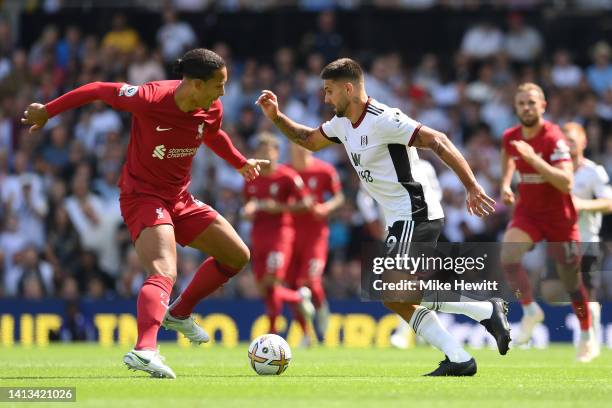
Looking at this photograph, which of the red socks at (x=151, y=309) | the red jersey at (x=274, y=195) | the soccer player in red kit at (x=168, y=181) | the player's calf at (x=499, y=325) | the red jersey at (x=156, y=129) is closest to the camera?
the red socks at (x=151, y=309)

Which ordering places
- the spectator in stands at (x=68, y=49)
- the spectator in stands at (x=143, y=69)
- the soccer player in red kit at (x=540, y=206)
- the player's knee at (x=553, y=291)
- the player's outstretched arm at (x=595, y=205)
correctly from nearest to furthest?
the soccer player in red kit at (x=540, y=206) → the player's outstretched arm at (x=595, y=205) → the player's knee at (x=553, y=291) → the spectator in stands at (x=143, y=69) → the spectator in stands at (x=68, y=49)

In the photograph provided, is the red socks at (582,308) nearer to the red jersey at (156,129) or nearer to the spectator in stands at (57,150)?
the red jersey at (156,129)

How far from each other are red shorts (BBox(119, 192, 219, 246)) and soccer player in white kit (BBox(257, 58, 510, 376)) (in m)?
1.49

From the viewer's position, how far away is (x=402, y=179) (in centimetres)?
1011

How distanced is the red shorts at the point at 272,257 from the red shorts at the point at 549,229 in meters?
4.41

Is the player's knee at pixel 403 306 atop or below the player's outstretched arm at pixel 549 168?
below

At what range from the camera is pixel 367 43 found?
23859 millimetres

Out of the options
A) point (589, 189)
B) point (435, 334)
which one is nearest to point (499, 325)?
point (435, 334)

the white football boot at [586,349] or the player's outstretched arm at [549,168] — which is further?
the white football boot at [586,349]

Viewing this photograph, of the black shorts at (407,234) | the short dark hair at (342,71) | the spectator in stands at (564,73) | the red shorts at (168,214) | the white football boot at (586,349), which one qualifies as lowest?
the white football boot at (586,349)

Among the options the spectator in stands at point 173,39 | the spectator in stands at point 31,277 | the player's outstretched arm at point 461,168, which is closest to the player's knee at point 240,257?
the player's outstretched arm at point 461,168

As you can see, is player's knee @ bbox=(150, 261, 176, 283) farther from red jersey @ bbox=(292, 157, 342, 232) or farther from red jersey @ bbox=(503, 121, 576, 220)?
red jersey @ bbox=(292, 157, 342, 232)

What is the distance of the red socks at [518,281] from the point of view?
43.7 feet

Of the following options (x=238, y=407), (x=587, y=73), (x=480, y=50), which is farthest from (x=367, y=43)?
(x=238, y=407)
